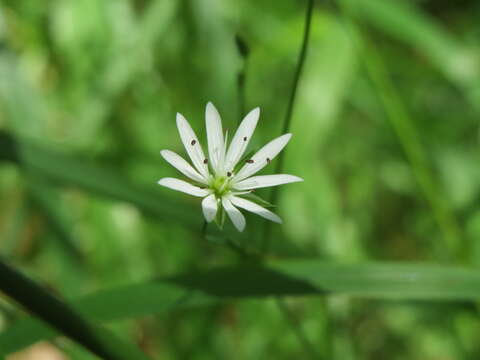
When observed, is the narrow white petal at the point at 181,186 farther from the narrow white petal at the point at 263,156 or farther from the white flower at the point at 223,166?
the narrow white petal at the point at 263,156

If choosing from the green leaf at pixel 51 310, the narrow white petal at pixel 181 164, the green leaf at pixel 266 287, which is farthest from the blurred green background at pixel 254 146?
the green leaf at pixel 51 310

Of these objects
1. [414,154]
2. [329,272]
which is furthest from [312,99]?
[329,272]

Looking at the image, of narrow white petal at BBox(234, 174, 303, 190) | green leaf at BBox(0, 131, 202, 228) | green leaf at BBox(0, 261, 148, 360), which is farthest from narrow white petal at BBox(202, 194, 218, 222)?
green leaf at BBox(0, 131, 202, 228)

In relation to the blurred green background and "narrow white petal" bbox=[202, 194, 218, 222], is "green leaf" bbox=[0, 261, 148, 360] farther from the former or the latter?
the blurred green background

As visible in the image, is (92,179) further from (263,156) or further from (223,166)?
(263,156)

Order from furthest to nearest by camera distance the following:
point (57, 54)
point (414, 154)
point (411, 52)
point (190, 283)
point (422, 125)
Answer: point (411, 52), point (422, 125), point (57, 54), point (414, 154), point (190, 283)

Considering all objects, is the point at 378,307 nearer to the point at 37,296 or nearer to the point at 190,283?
the point at 190,283
